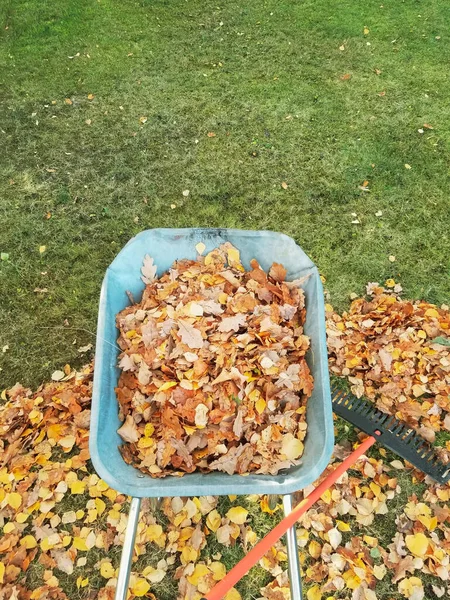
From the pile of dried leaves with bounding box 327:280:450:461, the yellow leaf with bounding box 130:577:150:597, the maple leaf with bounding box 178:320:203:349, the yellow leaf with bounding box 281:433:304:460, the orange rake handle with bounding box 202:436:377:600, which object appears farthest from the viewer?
the pile of dried leaves with bounding box 327:280:450:461

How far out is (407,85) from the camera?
4.54 metres

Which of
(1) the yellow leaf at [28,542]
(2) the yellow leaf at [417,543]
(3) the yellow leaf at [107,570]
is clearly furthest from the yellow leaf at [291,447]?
(1) the yellow leaf at [28,542]

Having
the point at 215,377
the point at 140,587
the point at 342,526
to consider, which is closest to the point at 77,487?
the point at 140,587

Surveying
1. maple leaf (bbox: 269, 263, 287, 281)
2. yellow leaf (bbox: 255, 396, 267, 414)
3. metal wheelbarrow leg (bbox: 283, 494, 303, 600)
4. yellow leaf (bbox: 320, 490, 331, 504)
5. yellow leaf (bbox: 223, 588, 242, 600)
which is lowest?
yellow leaf (bbox: 223, 588, 242, 600)

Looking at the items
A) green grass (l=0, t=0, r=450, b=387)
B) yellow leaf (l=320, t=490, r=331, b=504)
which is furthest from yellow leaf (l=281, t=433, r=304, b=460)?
green grass (l=0, t=0, r=450, b=387)

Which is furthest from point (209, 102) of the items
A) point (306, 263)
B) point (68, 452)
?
point (68, 452)

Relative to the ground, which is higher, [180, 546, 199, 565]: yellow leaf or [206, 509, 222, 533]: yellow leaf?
[206, 509, 222, 533]: yellow leaf

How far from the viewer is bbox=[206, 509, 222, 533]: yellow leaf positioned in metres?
2.44

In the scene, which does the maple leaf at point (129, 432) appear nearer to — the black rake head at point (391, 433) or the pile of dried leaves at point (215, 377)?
the pile of dried leaves at point (215, 377)

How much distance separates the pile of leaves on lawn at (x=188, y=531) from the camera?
231 cm

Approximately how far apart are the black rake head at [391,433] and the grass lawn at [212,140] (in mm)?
251

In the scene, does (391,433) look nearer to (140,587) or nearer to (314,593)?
(314,593)

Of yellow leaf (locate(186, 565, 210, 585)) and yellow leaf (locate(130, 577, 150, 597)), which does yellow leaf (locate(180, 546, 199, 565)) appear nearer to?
yellow leaf (locate(186, 565, 210, 585))

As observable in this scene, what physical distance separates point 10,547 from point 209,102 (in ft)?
12.5
